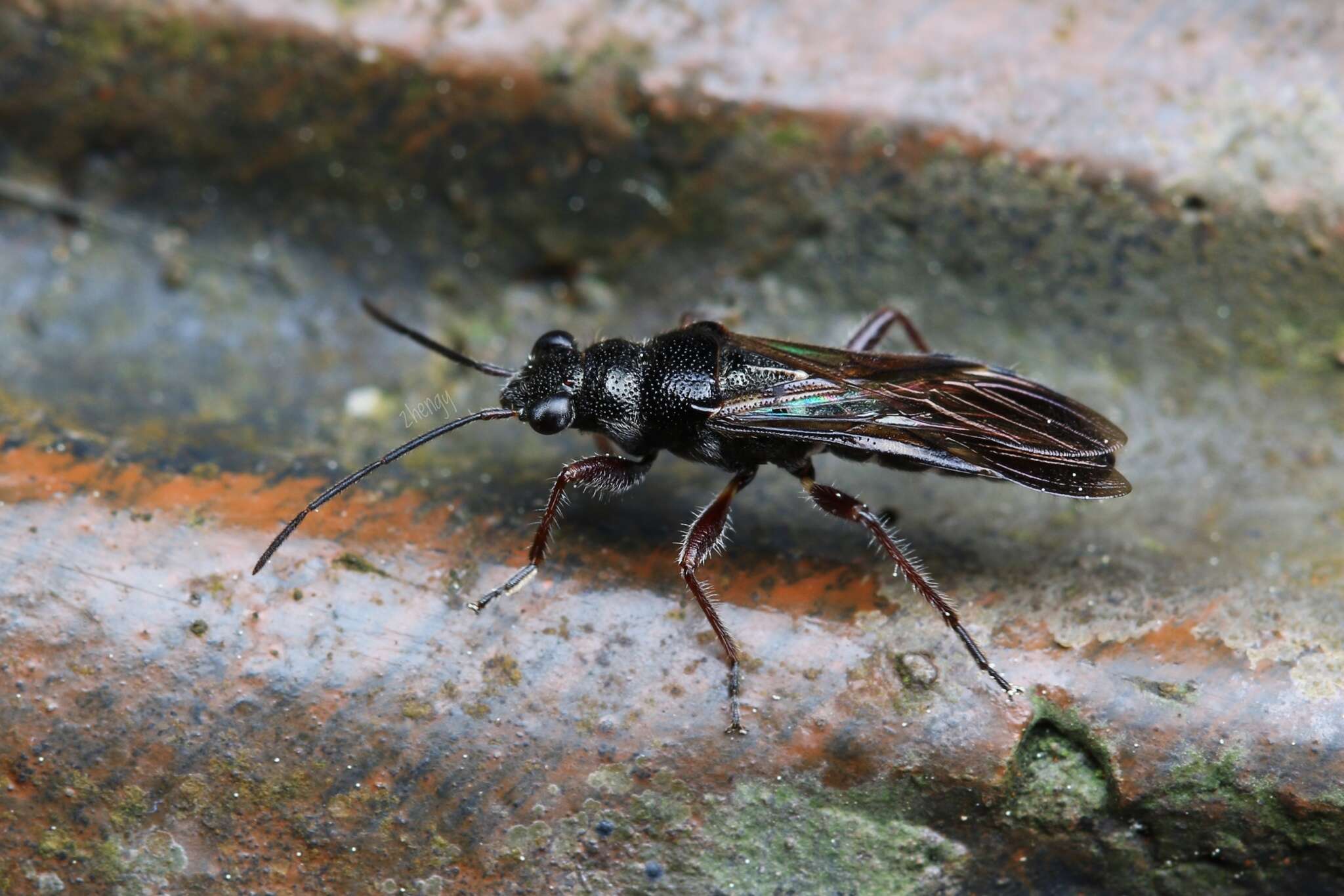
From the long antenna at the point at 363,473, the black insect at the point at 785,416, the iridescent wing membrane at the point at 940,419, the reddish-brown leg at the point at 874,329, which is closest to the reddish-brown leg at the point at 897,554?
the black insect at the point at 785,416

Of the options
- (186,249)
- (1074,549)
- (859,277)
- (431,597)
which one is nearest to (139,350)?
(186,249)

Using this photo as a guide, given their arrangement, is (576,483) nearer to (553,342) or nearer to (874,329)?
(553,342)

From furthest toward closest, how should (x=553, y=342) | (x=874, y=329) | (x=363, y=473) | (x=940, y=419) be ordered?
(x=874, y=329), (x=553, y=342), (x=940, y=419), (x=363, y=473)

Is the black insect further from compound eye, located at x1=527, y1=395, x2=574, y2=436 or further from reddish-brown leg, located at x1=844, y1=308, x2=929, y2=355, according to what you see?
reddish-brown leg, located at x1=844, y1=308, x2=929, y2=355

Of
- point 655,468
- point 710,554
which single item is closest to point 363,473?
point 710,554

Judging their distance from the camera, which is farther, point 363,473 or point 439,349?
point 439,349

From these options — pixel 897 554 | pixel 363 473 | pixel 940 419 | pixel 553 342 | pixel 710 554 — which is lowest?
pixel 363 473

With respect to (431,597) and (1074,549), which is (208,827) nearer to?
(431,597)

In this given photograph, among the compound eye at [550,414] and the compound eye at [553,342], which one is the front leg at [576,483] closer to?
the compound eye at [550,414]
